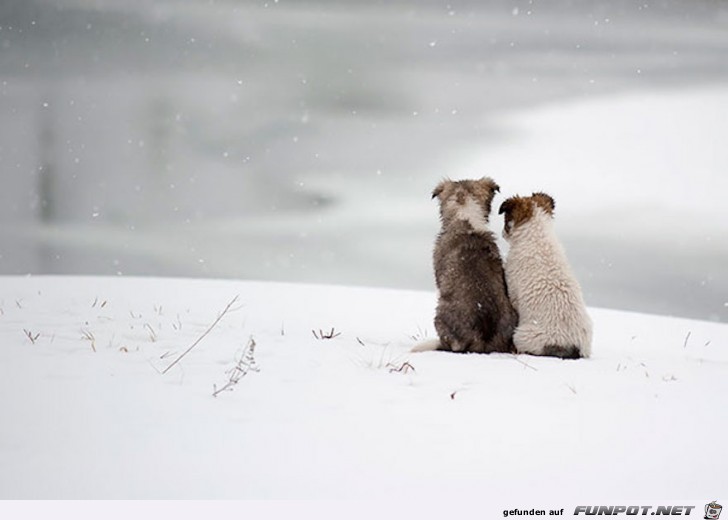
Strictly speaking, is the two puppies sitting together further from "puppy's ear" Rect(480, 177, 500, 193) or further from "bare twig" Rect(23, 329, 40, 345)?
"bare twig" Rect(23, 329, 40, 345)

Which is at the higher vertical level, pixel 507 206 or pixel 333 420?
pixel 507 206

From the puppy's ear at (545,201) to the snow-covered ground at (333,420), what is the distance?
67.6 inches

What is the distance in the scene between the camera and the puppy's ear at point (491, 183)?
7.55m

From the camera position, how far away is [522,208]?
7.36 metres

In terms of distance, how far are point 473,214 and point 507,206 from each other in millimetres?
430

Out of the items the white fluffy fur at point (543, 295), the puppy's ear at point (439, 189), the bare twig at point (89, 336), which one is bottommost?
the bare twig at point (89, 336)

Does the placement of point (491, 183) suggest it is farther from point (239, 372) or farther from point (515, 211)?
point (239, 372)

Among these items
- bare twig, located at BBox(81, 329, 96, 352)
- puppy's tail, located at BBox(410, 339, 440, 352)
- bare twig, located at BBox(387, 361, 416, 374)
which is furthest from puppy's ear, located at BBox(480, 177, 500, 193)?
bare twig, located at BBox(81, 329, 96, 352)

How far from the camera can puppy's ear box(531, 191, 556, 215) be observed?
7.43 m

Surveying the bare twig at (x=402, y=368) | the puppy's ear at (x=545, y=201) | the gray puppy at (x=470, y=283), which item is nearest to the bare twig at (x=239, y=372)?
the bare twig at (x=402, y=368)

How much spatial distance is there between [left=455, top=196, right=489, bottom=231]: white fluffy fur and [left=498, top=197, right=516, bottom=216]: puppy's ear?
0.86 ft

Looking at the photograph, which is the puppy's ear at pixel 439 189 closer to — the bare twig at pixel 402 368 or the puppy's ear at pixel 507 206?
the puppy's ear at pixel 507 206

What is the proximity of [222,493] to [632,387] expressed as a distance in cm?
376

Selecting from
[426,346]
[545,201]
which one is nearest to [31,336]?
[426,346]
